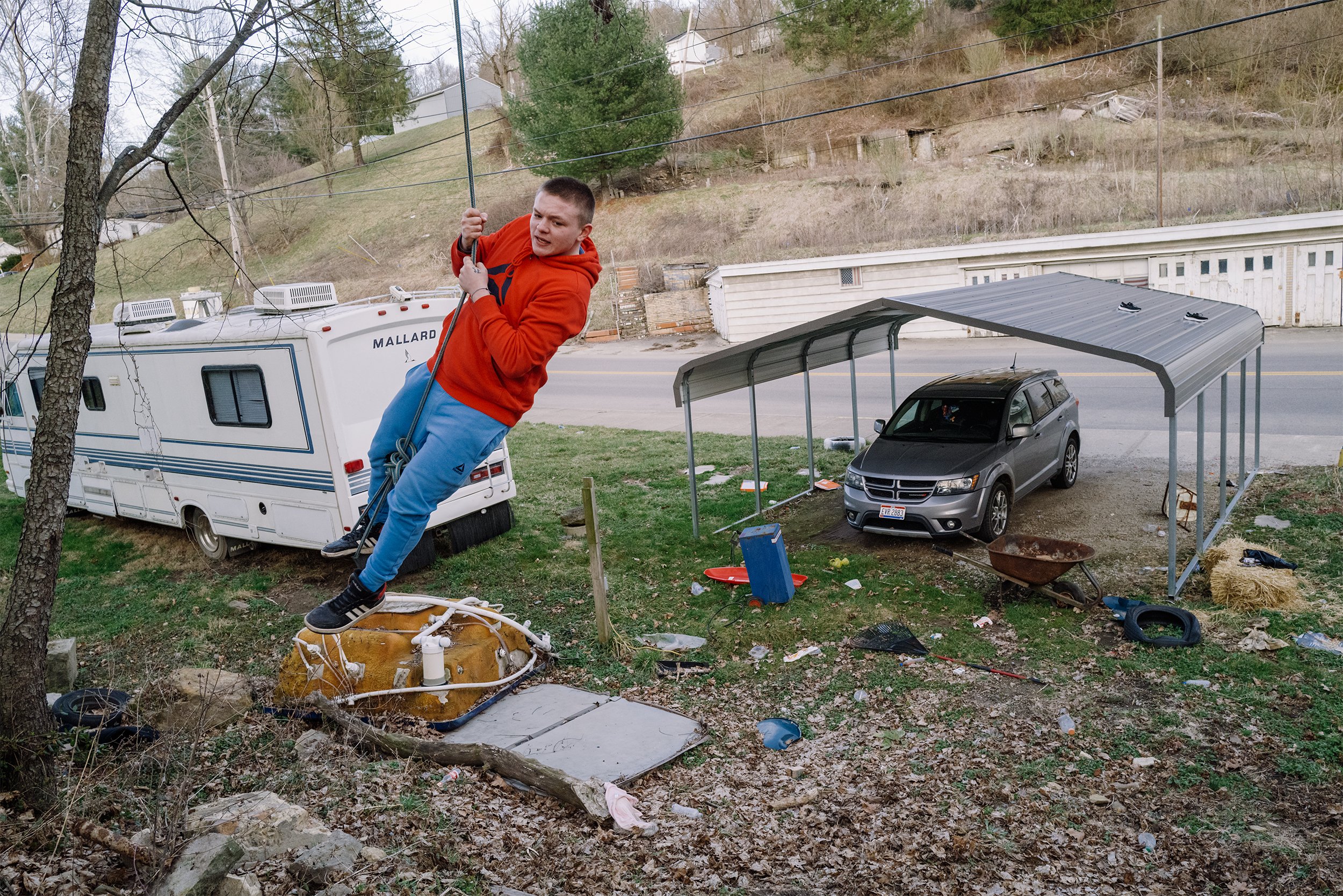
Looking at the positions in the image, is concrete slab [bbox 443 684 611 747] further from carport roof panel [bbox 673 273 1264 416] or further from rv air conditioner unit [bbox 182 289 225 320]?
rv air conditioner unit [bbox 182 289 225 320]

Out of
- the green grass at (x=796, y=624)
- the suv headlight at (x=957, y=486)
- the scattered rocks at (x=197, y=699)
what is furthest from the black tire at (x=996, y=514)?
the scattered rocks at (x=197, y=699)

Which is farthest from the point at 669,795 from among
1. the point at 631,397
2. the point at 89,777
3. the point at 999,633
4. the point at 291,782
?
the point at 631,397

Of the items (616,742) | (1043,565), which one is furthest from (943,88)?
(616,742)

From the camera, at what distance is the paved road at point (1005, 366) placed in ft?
49.0

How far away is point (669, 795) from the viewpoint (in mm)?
5973

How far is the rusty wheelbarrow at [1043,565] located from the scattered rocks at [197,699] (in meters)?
6.45

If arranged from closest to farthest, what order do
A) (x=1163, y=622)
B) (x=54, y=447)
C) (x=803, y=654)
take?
(x=54, y=447)
(x=1163, y=622)
(x=803, y=654)

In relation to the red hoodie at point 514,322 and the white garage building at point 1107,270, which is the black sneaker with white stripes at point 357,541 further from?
the white garage building at point 1107,270

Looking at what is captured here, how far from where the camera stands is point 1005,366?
72.6 feet

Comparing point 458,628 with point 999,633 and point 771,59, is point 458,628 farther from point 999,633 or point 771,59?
point 771,59

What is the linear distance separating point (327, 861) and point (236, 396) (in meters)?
7.50

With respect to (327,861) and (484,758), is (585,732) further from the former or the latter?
(327,861)

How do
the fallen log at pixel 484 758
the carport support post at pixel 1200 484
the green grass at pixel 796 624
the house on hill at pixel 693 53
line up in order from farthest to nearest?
the house on hill at pixel 693 53, the carport support post at pixel 1200 484, the green grass at pixel 796 624, the fallen log at pixel 484 758

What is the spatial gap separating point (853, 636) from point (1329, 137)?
35.3m
